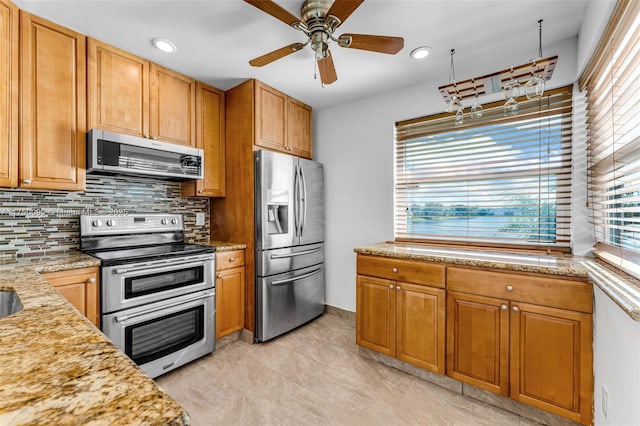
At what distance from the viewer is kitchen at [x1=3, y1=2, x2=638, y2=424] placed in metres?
2.19

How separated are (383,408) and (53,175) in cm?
268

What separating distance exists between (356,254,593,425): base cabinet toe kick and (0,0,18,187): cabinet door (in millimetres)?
2484

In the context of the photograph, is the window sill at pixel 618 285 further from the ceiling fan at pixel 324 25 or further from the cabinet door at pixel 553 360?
the ceiling fan at pixel 324 25

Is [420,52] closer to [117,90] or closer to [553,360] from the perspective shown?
[553,360]

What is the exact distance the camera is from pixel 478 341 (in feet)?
6.31

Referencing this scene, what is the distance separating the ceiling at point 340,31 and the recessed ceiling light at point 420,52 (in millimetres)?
39

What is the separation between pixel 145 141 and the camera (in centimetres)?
232

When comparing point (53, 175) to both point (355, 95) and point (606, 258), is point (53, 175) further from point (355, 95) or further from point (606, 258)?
point (606, 258)

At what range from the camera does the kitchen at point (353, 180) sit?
2.19 metres

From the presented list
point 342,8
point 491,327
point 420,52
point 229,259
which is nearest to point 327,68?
point 342,8

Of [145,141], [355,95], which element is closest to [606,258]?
[355,95]

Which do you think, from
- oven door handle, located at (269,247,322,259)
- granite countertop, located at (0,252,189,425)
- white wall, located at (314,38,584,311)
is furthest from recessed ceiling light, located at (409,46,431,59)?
granite countertop, located at (0,252,189,425)

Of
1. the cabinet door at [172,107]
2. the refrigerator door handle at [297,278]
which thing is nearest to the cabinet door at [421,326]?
the refrigerator door handle at [297,278]

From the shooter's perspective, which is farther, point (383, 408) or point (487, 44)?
point (487, 44)
